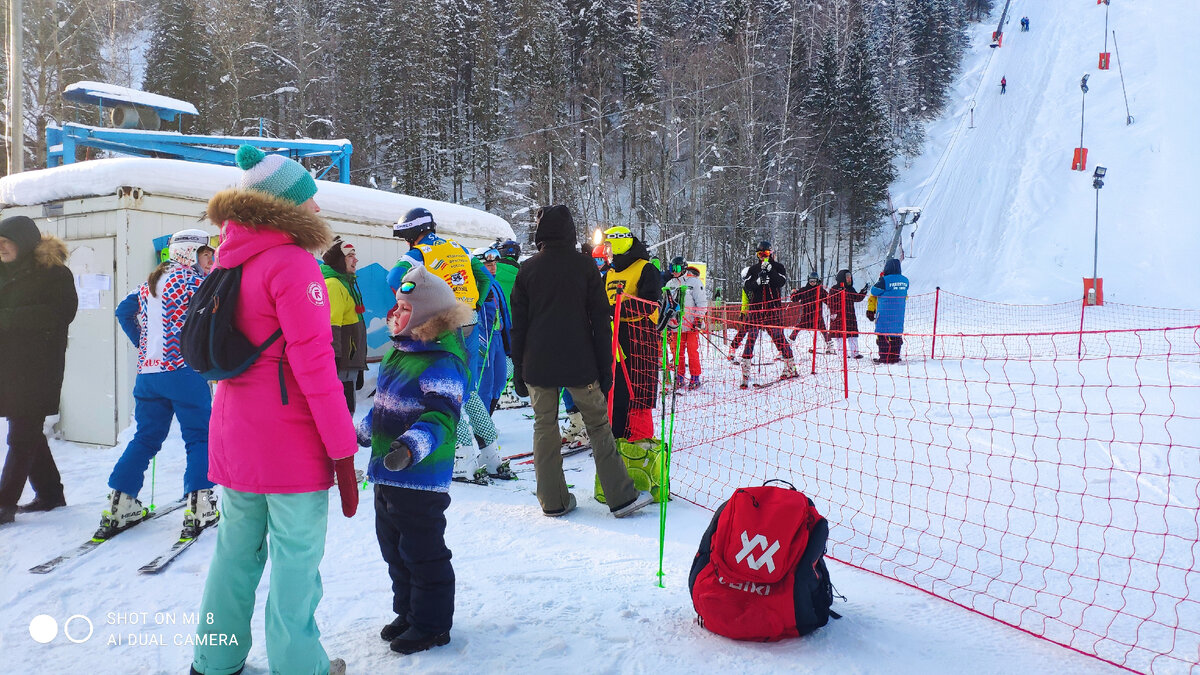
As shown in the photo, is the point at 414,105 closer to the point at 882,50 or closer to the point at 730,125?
the point at 730,125

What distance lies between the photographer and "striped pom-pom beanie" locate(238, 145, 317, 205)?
87.5 inches

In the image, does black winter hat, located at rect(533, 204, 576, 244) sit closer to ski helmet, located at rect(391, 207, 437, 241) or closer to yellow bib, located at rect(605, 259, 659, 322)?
ski helmet, located at rect(391, 207, 437, 241)

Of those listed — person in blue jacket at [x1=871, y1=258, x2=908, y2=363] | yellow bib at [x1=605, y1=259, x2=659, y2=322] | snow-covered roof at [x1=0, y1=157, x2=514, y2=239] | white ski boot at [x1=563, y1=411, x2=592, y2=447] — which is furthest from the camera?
person in blue jacket at [x1=871, y1=258, x2=908, y2=363]

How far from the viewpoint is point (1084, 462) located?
5.42m

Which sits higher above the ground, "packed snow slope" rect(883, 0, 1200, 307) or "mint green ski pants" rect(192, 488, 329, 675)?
"packed snow slope" rect(883, 0, 1200, 307)

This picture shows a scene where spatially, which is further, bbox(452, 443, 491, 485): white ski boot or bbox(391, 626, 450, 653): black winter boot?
bbox(452, 443, 491, 485): white ski boot

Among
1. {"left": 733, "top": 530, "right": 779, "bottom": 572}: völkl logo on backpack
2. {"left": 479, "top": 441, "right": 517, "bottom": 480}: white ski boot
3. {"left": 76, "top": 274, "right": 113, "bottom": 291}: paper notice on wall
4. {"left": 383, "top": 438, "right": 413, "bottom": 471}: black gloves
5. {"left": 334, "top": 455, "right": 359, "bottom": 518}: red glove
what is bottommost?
{"left": 479, "top": 441, "right": 517, "bottom": 480}: white ski boot

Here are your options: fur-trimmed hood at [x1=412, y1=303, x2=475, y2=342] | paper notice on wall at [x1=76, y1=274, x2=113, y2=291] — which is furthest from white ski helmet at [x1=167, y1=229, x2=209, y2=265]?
paper notice on wall at [x1=76, y1=274, x2=113, y2=291]

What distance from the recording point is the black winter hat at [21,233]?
4340 mm

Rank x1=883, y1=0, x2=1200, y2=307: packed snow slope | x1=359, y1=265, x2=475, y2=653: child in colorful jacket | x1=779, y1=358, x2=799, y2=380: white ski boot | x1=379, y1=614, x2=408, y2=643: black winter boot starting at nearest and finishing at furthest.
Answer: x1=359, y1=265, x2=475, y2=653: child in colorful jacket < x1=379, y1=614, x2=408, y2=643: black winter boot < x1=779, y1=358, x2=799, y2=380: white ski boot < x1=883, y1=0, x2=1200, y2=307: packed snow slope

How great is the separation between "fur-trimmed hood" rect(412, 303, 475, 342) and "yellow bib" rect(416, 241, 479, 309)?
2.29 m

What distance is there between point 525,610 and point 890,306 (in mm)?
9894

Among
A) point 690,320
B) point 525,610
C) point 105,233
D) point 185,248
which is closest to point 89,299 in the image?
point 105,233

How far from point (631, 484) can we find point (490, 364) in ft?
6.05
